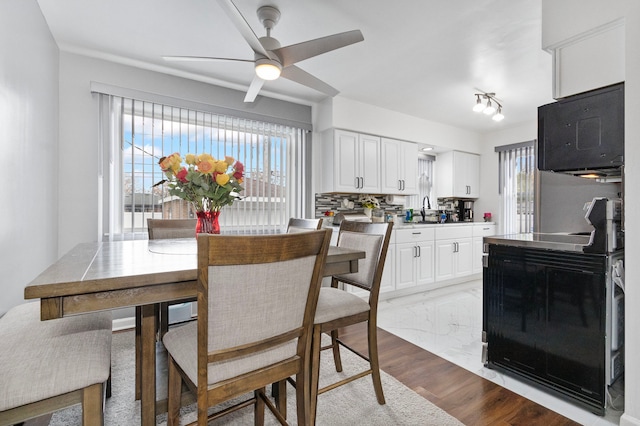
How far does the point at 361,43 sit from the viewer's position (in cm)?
257

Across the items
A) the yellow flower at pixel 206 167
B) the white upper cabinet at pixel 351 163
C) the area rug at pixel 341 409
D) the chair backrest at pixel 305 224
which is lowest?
the area rug at pixel 341 409

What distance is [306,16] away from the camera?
2195 mm

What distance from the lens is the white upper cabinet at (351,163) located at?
3832mm

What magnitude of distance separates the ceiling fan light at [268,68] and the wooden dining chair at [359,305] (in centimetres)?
111

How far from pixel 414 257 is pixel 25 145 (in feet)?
12.5

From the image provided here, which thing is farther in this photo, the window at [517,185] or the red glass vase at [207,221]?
the window at [517,185]

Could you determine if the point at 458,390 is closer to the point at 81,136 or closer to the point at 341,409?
the point at 341,409

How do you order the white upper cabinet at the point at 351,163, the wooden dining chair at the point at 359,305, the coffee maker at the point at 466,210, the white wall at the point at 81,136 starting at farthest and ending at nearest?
the coffee maker at the point at 466,210 → the white upper cabinet at the point at 351,163 → the white wall at the point at 81,136 → the wooden dining chair at the point at 359,305

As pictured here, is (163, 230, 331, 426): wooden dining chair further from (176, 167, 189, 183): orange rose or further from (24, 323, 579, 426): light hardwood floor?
(24, 323, 579, 426): light hardwood floor

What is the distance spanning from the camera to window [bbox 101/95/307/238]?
9.43ft

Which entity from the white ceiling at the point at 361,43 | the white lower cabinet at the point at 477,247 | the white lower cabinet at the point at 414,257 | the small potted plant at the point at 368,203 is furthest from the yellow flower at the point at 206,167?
the white lower cabinet at the point at 477,247

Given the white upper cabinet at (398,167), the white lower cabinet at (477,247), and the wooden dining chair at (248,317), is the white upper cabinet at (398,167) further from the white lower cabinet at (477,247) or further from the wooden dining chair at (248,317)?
the wooden dining chair at (248,317)

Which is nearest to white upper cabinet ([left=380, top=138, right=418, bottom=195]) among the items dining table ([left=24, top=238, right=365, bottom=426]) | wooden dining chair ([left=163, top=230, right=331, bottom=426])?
dining table ([left=24, top=238, right=365, bottom=426])

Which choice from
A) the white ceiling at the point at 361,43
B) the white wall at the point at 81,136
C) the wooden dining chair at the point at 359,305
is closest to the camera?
the wooden dining chair at the point at 359,305
